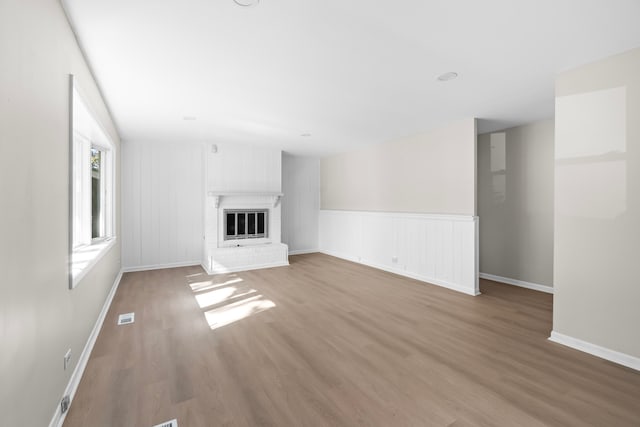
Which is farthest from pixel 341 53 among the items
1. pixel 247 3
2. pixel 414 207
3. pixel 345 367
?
pixel 414 207

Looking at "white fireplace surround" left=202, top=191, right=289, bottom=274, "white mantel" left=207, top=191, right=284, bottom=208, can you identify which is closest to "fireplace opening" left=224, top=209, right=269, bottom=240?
"white fireplace surround" left=202, top=191, right=289, bottom=274

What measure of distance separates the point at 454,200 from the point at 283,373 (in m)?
3.61

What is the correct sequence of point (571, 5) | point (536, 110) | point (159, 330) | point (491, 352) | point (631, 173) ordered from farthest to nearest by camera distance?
point (536, 110)
point (159, 330)
point (491, 352)
point (631, 173)
point (571, 5)

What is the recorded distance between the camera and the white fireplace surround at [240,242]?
18.6 ft

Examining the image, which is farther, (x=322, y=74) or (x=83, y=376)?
(x=322, y=74)

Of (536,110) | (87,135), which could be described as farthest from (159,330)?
(536,110)

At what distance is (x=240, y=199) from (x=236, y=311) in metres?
3.10

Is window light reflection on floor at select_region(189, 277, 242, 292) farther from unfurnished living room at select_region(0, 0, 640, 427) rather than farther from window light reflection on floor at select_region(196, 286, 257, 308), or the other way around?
window light reflection on floor at select_region(196, 286, 257, 308)

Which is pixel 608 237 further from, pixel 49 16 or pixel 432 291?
pixel 49 16

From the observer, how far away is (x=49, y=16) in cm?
167

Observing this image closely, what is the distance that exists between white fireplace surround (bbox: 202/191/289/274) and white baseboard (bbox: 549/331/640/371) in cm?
455

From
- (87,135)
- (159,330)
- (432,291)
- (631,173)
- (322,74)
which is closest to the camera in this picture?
(631,173)

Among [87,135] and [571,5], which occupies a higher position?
[571,5]

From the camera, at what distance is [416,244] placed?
17.1 ft
